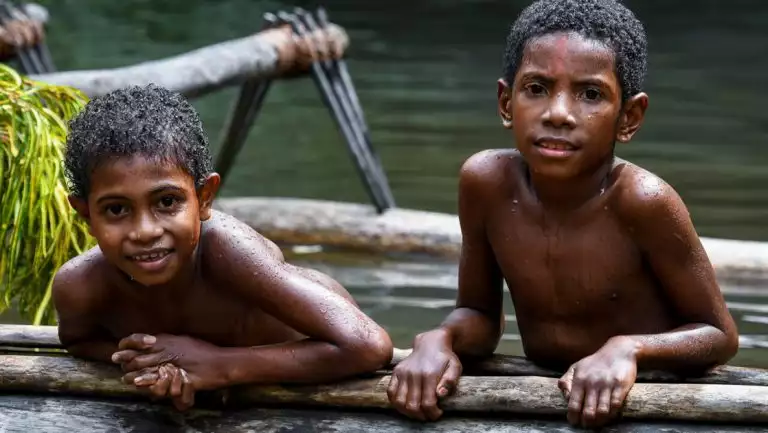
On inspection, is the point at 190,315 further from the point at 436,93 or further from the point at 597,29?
the point at 436,93

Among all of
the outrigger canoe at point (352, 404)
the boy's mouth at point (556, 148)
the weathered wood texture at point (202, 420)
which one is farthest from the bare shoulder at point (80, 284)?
the boy's mouth at point (556, 148)

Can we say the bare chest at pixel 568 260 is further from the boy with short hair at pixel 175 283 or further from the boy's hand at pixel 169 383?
the boy's hand at pixel 169 383

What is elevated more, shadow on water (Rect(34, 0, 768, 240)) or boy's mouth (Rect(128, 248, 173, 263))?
shadow on water (Rect(34, 0, 768, 240))

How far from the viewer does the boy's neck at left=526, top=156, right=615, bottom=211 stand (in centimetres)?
339

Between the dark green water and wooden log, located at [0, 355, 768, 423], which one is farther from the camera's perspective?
the dark green water

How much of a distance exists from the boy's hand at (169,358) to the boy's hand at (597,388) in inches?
32.9

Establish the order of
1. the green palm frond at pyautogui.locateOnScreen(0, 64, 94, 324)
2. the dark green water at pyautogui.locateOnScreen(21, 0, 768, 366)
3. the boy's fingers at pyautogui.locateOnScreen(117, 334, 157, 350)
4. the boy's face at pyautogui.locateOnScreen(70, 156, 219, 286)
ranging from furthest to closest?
the dark green water at pyautogui.locateOnScreen(21, 0, 768, 366)
the green palm frond at pyautogui.locateOnScreen(0, 64, 94, 324)
the boy's fingers at pyautogui.locateOnScreen(117, 334, 157, 350)
the boy's face at pyautogui.locateOnScreen(70, 156, 219, 286)

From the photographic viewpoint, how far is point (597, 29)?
128 inches

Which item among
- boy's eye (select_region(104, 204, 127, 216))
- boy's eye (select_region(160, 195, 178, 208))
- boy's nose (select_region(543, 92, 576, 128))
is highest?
boy's nose (select_region(543, 92, 576, 128))

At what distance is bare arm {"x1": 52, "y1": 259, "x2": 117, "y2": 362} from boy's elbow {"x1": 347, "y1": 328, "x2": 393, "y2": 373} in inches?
24.4

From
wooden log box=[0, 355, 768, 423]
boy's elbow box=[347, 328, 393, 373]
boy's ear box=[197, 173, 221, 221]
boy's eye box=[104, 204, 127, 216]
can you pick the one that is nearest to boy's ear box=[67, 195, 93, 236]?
boy's eye box=[104, 204, 127, 216]

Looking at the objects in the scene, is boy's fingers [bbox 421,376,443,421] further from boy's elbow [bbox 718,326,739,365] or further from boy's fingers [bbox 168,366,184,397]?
boy's elbow [bbox 718,326,739,365]

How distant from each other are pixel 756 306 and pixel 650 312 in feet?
10.5

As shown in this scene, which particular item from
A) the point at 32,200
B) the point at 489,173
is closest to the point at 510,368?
the point at 489,173
